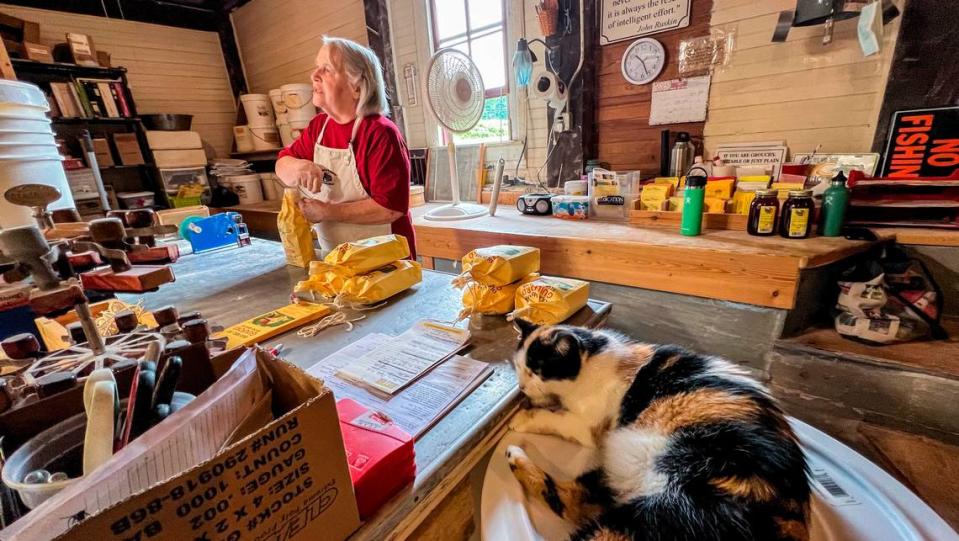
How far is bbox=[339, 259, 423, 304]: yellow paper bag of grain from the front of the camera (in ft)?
3.98

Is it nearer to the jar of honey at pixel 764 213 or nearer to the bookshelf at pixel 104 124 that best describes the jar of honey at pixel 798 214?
the jar of honey at pixel 764 213

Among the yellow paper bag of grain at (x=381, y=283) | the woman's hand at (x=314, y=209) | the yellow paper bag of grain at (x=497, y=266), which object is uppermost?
the woman's hand at (x=314, y=209)

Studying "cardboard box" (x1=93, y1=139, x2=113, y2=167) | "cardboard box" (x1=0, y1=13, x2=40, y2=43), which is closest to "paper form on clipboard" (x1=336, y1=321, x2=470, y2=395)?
"cardboard box" (x1=93, y1=139, x2=113, y2=167)

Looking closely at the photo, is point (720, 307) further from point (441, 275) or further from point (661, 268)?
point (441, 275)

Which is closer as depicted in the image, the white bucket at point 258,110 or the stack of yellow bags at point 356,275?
the stack of yellow bags at point 356,275

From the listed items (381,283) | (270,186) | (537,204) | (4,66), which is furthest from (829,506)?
(270,186)

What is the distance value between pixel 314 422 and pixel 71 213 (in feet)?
3.15

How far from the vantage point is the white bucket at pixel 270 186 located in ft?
15.5

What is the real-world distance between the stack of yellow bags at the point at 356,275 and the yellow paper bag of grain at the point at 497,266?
270 millimetres

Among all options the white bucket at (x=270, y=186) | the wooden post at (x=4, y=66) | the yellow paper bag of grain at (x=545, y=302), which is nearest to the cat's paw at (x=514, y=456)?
the yellow paper bag of grain at (x=545, y=302)

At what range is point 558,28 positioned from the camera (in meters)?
2.54

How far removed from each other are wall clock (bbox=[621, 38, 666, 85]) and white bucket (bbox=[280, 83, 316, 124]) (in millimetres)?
3337

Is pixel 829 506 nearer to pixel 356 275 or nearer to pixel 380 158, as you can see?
pixel 356 275

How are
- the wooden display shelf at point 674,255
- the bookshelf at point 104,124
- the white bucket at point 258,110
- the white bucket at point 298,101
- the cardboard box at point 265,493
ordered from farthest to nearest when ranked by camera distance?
the white bucket at point 258,110 → the white bucket at point 298,101 → the bookshelf at point 104,124 → the wooden display shelf at point 674,255 → the cardboard box at point 265,493
